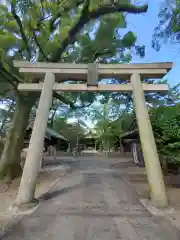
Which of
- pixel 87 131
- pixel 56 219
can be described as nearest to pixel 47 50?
pixel 56 219

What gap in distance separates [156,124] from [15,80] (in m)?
5.82

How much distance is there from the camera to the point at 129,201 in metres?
4.41

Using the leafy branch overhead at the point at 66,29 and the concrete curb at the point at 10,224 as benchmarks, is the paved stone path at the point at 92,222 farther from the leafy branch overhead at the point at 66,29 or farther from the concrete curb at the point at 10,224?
the leafy branch overhead at the point at 66,29

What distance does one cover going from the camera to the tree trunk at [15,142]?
6914mm

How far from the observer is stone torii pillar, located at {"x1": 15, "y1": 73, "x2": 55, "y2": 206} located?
3977 millimetres

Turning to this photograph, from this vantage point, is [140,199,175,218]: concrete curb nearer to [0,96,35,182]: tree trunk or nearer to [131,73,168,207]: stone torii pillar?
[131,73,168,207]: stone torii pillar

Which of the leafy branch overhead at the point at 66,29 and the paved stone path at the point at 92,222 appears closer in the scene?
the paved stone path at the point at 92,222

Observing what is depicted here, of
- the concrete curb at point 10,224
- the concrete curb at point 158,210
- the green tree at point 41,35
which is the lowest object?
the concrete curb at point 10,224

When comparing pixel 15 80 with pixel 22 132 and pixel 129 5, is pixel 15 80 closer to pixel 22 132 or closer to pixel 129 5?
pixel 22 132

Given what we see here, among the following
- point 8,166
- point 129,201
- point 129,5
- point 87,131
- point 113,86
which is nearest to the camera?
point 129,201

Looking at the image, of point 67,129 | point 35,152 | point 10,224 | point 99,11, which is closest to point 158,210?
point 10,224

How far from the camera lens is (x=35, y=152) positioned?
14.0ft

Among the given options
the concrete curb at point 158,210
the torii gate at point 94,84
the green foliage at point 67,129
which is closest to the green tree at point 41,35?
the torii gate at point 94,84

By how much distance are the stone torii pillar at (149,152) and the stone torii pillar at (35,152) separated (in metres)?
2.48
